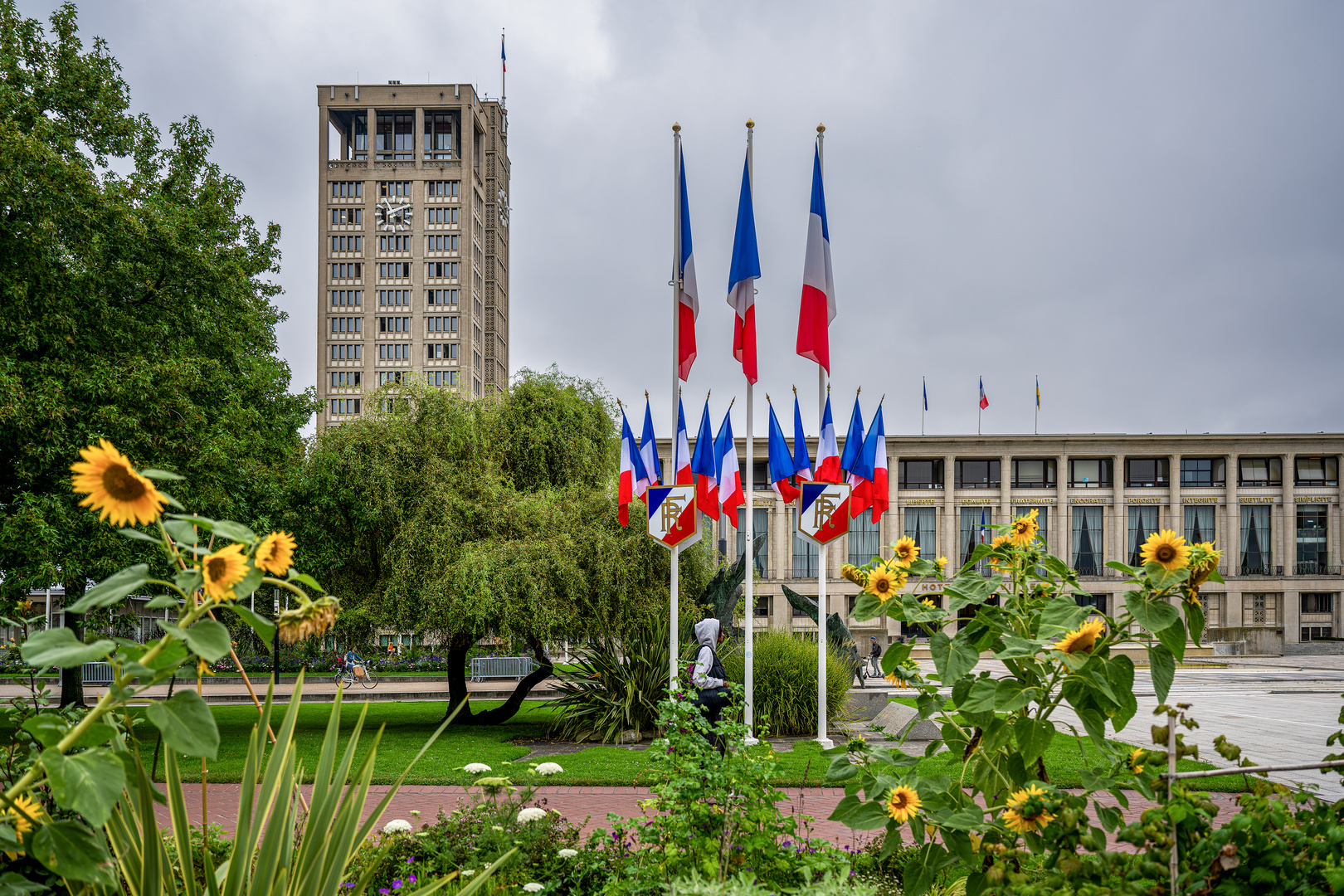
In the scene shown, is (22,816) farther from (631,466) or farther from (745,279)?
(745,279)

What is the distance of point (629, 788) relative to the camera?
1080 centimetres

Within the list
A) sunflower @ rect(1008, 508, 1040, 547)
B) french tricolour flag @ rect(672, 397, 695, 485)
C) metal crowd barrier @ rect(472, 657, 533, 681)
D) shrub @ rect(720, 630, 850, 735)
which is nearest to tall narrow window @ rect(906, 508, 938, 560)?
metal crowd barrier @ rect(472, 657, 533, 681)

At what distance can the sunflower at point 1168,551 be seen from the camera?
2906mm

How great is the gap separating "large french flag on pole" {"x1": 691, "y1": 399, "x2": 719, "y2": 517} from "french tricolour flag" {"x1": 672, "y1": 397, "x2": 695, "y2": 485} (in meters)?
0.26

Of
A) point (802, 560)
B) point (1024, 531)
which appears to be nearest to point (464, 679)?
point (1024, 531)

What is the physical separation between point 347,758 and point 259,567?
1.56 meters

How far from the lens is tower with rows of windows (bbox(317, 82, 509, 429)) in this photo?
90.6 m

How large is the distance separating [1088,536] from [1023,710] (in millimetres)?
61928

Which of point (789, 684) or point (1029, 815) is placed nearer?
point (1029, 815)

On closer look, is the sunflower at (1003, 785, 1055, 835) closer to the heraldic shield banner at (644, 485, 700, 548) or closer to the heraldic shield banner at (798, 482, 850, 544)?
the heraldic shield banner at (644, 485, 700, 548)

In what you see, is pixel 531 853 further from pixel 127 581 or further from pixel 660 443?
pixel 660 443

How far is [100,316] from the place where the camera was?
1385cm

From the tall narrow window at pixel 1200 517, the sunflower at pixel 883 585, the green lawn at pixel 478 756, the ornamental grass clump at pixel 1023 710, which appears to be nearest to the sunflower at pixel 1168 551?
the ornamental grass clump at pixel 1023 710

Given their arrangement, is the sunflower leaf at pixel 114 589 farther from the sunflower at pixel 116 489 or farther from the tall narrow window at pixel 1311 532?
the tall narrow window at pixel 1311 532
